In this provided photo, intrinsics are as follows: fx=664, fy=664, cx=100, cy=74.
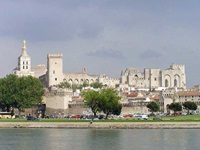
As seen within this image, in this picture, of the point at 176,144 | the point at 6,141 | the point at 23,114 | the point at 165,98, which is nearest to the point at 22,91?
the point at 23,114

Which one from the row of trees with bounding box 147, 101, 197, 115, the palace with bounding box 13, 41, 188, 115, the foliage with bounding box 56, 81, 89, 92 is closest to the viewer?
the row of trees with bounding box 147, 101, 197, 115

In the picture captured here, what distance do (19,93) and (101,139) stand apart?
4316 cm

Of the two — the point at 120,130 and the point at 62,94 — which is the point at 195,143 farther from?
the point at 62,94

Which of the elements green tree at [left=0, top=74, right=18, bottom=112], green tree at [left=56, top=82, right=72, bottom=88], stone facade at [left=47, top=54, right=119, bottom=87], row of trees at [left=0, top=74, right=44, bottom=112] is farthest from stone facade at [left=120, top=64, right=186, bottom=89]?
green tree at [left=0, top=74, right=18, bottom=112]

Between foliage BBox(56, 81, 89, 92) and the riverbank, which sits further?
foliage BBox(56, 81, 89, 92)

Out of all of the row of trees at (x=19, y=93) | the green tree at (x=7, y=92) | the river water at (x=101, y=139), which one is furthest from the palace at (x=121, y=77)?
the river water at (x=101, y=139)

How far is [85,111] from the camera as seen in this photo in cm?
8981

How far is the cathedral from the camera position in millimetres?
134500

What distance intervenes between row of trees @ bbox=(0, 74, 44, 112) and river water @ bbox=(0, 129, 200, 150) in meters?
30.7

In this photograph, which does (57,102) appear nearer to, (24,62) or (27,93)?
(27,93)

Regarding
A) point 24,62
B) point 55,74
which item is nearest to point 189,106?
point 55,74

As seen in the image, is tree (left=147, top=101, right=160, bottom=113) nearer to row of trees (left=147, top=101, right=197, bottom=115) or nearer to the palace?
row of trees (left=147, top=101, right=197, bottom=115)

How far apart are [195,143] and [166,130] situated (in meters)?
11.5

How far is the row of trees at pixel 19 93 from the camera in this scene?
89438 mm
